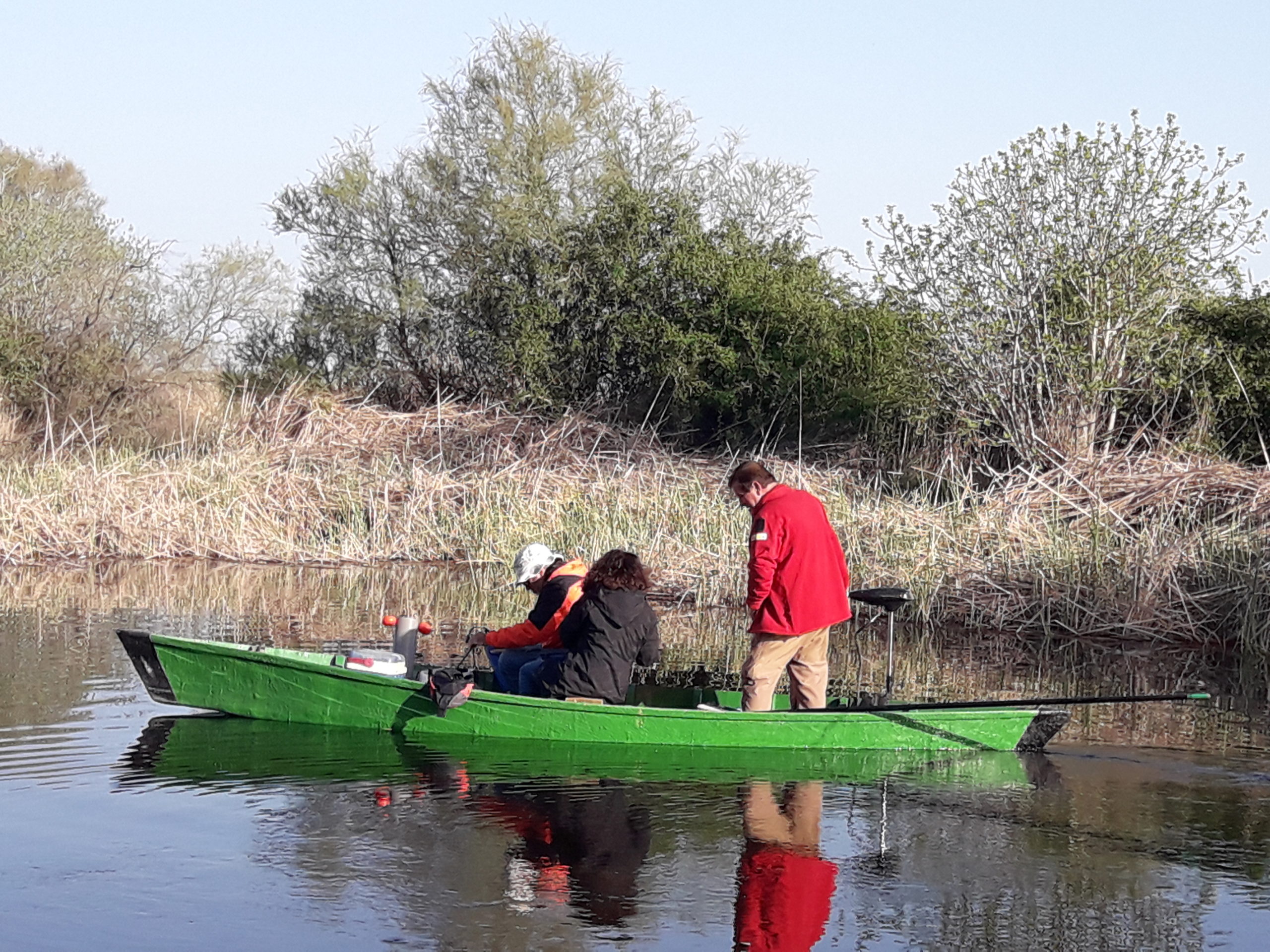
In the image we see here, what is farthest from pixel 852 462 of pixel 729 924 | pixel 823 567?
pixel 729 924

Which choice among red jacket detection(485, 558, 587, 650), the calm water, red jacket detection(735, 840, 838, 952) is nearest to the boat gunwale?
the calm water

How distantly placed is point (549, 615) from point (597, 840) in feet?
7.75

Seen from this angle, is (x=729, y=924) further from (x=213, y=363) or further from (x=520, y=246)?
(x=213, y=363)

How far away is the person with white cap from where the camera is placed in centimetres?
942

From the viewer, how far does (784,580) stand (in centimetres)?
894

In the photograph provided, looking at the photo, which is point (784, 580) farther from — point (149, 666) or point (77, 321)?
point (77, 321)

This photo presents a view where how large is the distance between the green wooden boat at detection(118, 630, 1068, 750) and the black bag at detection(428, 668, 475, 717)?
0.08 meters

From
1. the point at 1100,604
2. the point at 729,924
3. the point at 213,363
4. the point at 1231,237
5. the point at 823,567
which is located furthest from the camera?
the point at 213,363

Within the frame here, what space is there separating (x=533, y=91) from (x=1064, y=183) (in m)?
11.2

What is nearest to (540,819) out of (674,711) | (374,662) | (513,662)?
(674,711)

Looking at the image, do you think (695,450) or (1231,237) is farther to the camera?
(695,450)

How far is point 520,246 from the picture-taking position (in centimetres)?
2592

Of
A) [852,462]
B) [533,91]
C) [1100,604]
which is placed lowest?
[1100,604]

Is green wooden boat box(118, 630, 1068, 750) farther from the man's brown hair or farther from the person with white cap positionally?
the man's brown hair
